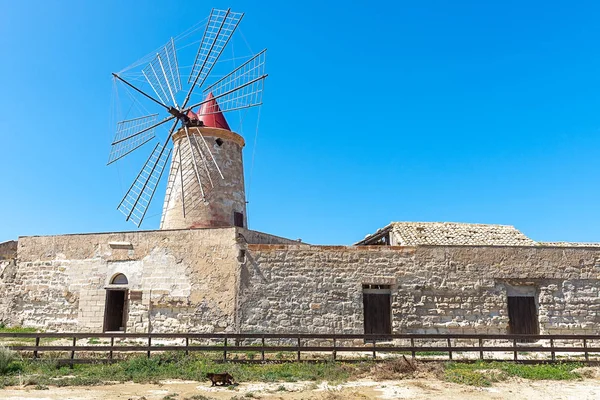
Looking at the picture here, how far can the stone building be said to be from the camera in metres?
11.6

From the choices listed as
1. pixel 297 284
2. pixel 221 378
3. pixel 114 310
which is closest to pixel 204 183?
pixel 114 310

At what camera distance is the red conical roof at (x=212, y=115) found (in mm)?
15570

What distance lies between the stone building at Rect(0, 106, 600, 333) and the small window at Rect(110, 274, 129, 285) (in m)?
0.03

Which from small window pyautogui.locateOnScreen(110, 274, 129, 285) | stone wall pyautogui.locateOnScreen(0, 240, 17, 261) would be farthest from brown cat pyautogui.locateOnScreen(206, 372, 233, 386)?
stone wall pyautogui.locateOnScreen(0, 240, 17, 261)

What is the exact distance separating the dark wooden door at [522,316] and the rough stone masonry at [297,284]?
165mm

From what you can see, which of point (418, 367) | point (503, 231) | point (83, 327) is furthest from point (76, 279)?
point (503, 231)

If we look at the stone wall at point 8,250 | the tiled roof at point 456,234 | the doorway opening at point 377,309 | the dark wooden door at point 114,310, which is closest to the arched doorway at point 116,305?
the dark wooden door at point 114,310

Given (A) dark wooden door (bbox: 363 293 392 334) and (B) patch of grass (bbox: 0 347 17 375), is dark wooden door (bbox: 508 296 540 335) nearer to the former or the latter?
(A) dark wooden door (bbox: 363 293 392 334)

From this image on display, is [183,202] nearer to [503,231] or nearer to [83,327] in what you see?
[83,327]

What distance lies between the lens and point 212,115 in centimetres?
1573

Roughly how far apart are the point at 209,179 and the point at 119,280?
387cm

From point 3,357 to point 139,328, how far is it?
3.65 meters

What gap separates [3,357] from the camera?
8508 mm

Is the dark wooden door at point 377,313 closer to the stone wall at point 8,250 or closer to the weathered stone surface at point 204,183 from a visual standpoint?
the weathered stone surface at point 204,183
